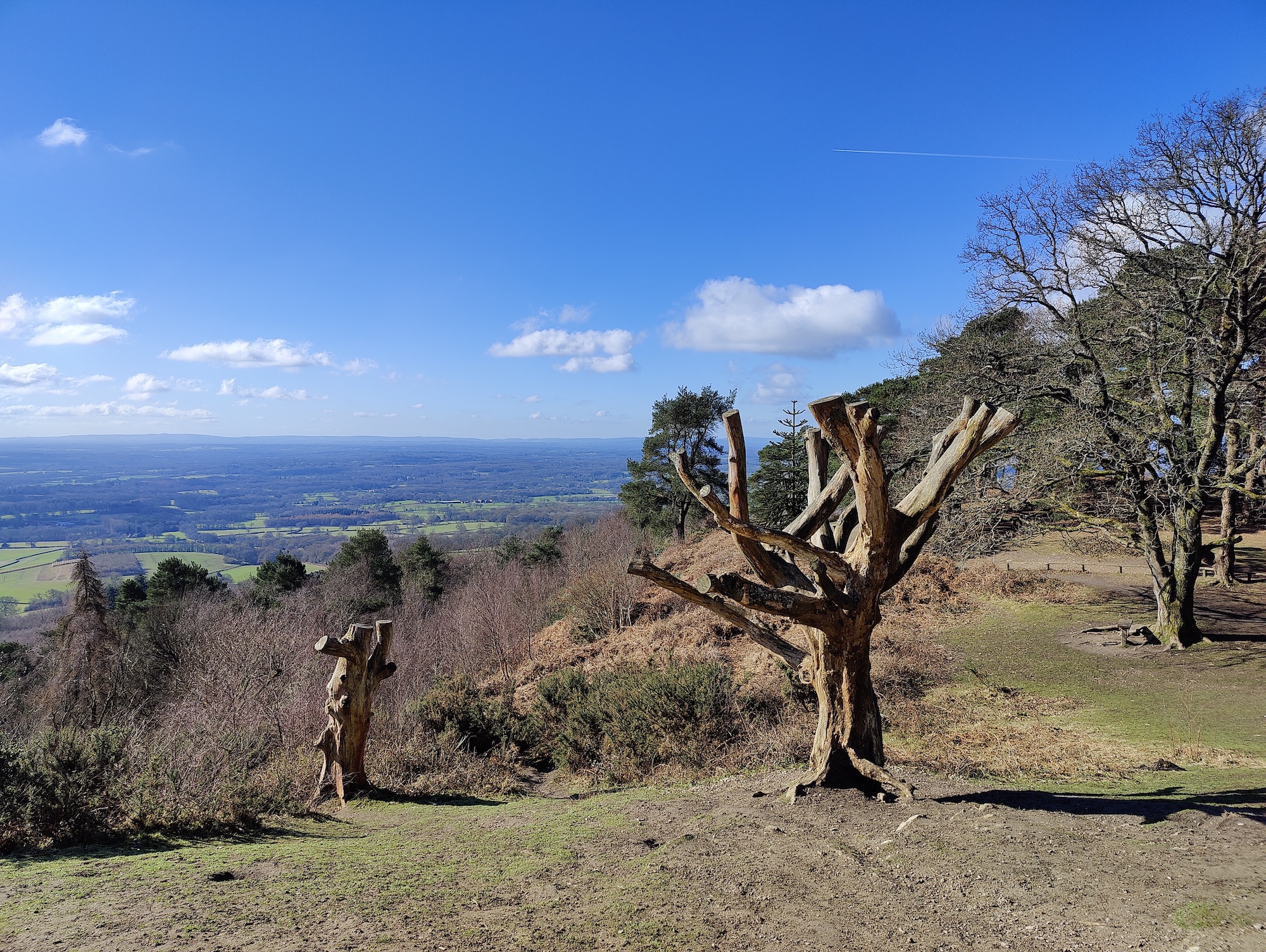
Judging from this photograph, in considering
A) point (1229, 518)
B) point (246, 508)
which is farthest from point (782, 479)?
point (246, 508)

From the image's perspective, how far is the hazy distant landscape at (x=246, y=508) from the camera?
243ft

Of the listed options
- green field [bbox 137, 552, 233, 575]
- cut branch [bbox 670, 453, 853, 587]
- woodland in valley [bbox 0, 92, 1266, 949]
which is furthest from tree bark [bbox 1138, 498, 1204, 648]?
green field [bbox 137, 552, 233, 575]

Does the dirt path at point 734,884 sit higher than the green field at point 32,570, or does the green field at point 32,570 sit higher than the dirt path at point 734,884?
the dirt path at point 734,884

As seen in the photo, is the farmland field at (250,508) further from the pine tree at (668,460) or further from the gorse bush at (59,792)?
the gorse bush at (59,792)

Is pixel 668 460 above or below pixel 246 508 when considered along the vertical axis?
above

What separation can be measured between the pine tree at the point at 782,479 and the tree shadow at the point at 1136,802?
22185 mm

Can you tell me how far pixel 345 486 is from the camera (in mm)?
152125

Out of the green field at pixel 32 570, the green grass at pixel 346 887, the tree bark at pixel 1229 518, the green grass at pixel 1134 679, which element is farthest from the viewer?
the green field at pixel 32 570

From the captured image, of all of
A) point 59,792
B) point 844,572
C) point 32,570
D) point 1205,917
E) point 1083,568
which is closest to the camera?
point 1205,917

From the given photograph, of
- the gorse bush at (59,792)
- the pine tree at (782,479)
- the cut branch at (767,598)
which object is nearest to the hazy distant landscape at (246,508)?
the pine tree at (782,479)

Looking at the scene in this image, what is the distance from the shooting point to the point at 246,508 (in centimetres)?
11800

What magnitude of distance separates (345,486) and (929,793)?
162485 millimetres

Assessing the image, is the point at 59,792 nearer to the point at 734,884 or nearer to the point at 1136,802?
the point at 734,884

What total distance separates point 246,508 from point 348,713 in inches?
5059
